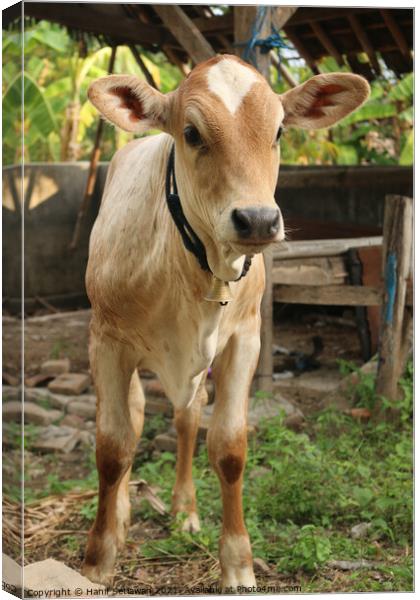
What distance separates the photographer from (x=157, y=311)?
3.46 metres

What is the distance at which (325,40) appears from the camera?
6703 mm

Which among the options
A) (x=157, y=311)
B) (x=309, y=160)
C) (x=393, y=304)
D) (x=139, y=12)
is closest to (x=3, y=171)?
(x=157, y=311)

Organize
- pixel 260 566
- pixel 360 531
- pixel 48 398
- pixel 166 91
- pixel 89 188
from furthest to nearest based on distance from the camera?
pixel 166 91
pixel 89 188
pixel 48 398
pixel 360 531
pixel 260 566

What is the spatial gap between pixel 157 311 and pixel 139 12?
385cm

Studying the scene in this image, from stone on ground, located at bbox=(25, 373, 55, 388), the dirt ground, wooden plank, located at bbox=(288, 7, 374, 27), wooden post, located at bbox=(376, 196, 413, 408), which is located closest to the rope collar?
the dirt ground

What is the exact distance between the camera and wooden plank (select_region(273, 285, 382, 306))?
6.12 meters

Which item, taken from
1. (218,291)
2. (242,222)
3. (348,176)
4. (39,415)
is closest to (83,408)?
(39,415)

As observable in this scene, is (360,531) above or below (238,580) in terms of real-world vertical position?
below

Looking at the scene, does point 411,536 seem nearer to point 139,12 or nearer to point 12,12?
point 12,12

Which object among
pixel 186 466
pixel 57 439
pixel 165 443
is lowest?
pixel 57 439

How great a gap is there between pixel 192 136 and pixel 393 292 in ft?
10.3

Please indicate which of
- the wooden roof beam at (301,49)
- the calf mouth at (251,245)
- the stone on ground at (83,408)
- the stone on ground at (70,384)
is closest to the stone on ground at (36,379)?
the stone on ground at (70,384)

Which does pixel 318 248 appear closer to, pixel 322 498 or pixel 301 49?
pixel 301 49

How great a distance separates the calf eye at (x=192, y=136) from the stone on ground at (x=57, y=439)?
3.32 metres
